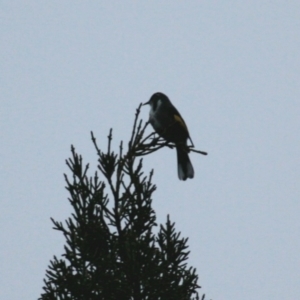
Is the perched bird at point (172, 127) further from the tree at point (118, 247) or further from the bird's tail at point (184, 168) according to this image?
the tree at point (118, 247)

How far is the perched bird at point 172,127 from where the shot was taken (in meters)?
6.67

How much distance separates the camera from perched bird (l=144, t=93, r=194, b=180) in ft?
21.9

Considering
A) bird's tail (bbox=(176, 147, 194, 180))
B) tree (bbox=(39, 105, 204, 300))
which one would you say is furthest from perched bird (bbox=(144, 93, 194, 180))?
tree (bbox=(39, 105, 204, 300))

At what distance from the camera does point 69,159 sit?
14.1 ft

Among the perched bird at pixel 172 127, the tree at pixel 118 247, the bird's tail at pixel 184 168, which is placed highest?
the perched bird at pixel 172 127

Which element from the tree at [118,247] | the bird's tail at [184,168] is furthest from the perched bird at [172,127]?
the tree at [118,247]

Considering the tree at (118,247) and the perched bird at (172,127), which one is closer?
the tree at (118,247)

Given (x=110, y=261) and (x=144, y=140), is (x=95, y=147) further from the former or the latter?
(x=110, y=261)

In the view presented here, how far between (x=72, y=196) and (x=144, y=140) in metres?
0.83

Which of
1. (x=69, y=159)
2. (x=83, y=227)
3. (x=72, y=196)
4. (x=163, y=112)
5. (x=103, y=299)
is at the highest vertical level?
(x=163, y=112)

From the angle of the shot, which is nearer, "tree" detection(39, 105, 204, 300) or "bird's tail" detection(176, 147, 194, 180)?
"tree" detection(39, 105, 204, 300)

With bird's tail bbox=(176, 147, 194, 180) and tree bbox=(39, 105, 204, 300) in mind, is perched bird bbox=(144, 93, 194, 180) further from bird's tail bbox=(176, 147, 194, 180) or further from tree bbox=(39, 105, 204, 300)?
tree bbox=(39, 105, 204, 300)

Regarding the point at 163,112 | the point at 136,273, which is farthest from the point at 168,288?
the point at 163,112

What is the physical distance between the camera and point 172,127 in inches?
267
